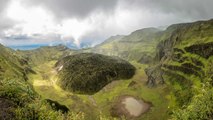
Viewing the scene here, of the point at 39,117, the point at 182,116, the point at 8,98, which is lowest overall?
the point at 182,116

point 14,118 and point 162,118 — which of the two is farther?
point 162,118

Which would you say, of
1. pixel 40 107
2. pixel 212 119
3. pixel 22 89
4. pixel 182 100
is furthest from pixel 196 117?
pixel 182 100

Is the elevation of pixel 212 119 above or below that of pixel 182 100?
above

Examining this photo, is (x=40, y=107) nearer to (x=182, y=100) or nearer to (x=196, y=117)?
(x=196, y=117)

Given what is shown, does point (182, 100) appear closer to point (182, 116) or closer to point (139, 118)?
point (139, 118)

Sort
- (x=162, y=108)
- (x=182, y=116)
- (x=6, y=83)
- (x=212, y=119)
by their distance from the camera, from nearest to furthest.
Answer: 1. (x=6, y=83)
2. (x=212, y=119)
3. (x=182, y=116)
4. (x=162, y=108)

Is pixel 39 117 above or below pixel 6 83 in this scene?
below

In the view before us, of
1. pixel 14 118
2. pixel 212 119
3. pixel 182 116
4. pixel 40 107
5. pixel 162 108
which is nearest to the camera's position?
pixel 14 118

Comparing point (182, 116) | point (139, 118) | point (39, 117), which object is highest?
point (39, 117)

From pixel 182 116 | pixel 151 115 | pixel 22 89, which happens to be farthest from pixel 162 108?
pixel 22 89
